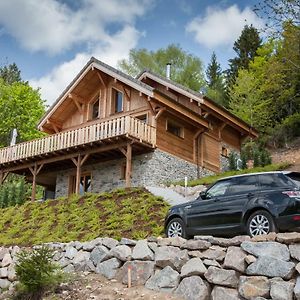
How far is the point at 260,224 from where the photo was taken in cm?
948

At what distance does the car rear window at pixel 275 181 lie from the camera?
962cm

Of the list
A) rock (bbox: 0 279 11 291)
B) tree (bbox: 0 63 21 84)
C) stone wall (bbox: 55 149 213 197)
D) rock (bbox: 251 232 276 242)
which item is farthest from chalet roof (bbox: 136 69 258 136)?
tree (bbox: 0 63 21 84)

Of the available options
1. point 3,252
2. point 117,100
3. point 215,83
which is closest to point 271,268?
point 3,252

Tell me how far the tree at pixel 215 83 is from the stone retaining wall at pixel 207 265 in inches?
1422

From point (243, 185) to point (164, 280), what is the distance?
113 inches

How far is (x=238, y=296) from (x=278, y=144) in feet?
104

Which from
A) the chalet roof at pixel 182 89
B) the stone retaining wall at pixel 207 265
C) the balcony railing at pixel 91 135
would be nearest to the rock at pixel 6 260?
the stone retaining wall at pixel 207 265

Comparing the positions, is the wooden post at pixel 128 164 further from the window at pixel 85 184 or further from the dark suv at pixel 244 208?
the dark suv at pixel 244 208

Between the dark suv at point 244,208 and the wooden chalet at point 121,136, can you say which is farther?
the wooden chalet at point 121,136

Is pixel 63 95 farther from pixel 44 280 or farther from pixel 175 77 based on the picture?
pixel 175 77

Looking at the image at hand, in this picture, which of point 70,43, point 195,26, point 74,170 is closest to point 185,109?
point 74,170

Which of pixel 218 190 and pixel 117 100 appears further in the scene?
pixel 117 100

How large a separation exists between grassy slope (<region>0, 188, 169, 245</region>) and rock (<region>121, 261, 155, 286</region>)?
2.26 metres

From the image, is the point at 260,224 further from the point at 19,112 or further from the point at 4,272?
the point at 19,112
